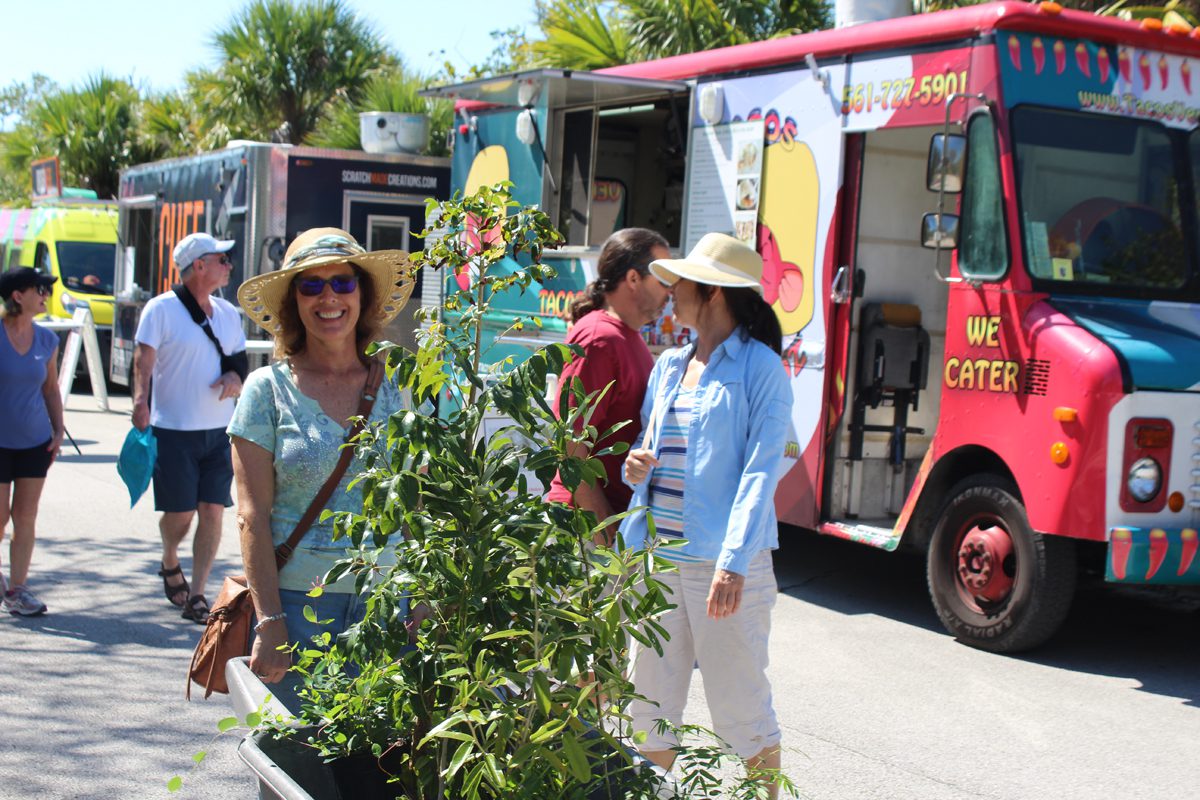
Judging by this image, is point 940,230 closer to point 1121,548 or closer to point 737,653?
point 1121,548

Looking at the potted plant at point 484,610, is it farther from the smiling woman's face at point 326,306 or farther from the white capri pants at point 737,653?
the white capri pants at point 737,653

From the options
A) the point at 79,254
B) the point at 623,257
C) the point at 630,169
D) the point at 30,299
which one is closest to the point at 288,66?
the point at 79,254

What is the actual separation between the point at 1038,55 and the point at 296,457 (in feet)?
16.4

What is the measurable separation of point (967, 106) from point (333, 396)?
4507 millimetres

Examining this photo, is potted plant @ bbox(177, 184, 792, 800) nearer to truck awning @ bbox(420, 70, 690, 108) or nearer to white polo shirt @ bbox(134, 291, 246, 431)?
white polo shirt @ bbox(134, 291, 246, 431)

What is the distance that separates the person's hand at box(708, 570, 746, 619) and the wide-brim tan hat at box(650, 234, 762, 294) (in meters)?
0.89

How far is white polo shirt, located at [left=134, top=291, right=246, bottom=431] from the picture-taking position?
22.7 ft

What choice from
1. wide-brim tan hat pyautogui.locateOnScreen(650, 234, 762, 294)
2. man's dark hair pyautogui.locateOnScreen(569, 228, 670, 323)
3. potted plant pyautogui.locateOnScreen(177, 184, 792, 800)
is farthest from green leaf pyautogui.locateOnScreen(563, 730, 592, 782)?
man's dark hair pyautogui.locateOnScreen(569, 228, 670, 323)

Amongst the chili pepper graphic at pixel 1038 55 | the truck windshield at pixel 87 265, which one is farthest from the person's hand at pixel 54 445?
the truck windshield at pixel 87 265

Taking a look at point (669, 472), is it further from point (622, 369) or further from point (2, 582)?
point (2, 582)

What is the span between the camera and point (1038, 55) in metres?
7.07

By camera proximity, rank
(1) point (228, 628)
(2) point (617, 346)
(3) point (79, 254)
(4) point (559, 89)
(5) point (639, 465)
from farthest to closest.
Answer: (3) point (79, 254), (4) point (559, 89), (2) point (617, 346), (5) point (639, 465), (1) point (228, 628)

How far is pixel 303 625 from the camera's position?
3592mm

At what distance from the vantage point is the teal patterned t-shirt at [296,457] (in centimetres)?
358
